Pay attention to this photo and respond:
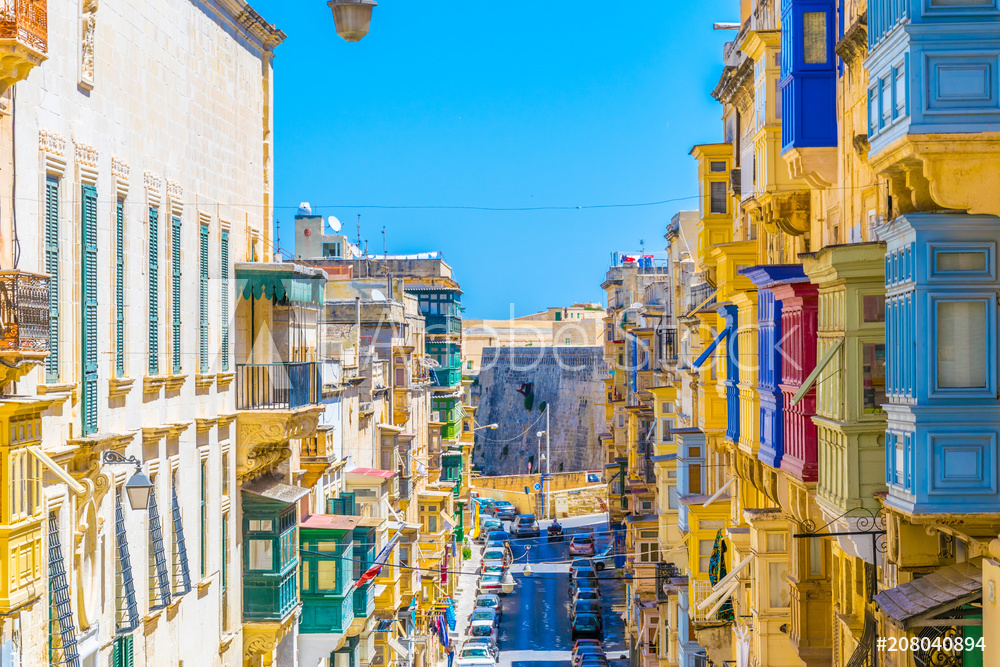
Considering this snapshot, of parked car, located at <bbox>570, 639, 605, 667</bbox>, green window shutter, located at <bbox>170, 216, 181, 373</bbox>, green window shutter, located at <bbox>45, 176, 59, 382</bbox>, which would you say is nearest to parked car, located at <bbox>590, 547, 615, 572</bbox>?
parked car, located at <bbox>570, 639, 605, 667</bbox>

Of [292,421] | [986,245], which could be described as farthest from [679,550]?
[986,245]

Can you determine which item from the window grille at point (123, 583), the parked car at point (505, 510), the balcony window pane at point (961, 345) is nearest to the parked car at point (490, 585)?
the parked car at point (505, 510)

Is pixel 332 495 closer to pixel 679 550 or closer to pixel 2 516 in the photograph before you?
pixel 679 550

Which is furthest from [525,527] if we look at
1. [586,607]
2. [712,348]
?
[712,348]

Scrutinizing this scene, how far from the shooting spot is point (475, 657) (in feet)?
128

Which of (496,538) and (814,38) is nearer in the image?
(814,38)

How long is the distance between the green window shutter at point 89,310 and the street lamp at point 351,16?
3136mm

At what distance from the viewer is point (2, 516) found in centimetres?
910

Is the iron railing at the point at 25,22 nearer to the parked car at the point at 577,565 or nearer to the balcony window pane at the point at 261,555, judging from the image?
the balcony window pane at the point at 261,555

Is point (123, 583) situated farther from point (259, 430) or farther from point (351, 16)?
point (351, 16)

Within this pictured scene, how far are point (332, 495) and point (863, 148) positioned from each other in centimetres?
1580

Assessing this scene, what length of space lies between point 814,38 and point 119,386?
8.46 meters

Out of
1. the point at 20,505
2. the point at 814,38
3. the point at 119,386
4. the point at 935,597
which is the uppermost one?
the point at 814,38

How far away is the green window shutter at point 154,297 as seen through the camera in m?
14.0
